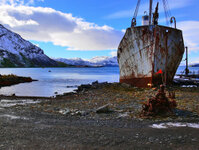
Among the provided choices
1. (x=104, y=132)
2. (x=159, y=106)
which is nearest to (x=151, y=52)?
(x=159, y=106)

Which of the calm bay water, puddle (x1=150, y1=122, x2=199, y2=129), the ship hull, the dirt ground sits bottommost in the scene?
the calm bay water

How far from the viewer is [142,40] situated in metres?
22.7

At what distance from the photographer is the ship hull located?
21.8 meters

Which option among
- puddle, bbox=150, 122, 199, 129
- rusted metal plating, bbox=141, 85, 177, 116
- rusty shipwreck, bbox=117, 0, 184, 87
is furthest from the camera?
rusty shipwreck, bbox=117, 0, 184, 87

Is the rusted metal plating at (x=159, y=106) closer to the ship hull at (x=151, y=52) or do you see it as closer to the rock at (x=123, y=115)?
the rock at (x=123, y=115)

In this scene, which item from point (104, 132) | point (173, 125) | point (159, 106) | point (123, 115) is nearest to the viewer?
point (104, 132)

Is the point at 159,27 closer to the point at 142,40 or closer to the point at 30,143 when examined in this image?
the point at 142,40

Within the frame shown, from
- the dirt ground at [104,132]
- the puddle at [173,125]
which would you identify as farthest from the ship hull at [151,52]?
the puddle at [173,125]

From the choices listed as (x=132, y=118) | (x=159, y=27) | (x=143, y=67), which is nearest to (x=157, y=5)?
(x=159, y=27)

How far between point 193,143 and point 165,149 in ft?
3.38

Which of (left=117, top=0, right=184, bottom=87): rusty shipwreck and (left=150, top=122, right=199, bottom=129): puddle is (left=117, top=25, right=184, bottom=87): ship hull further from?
(left=150, top=122, right=199, bottom=129): puddle

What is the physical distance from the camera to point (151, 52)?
2177 cm

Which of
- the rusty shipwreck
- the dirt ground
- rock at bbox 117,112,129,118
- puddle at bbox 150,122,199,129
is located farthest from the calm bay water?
puddle at bbox 150,122,199,129

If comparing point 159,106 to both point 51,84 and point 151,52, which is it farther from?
point 51,84
